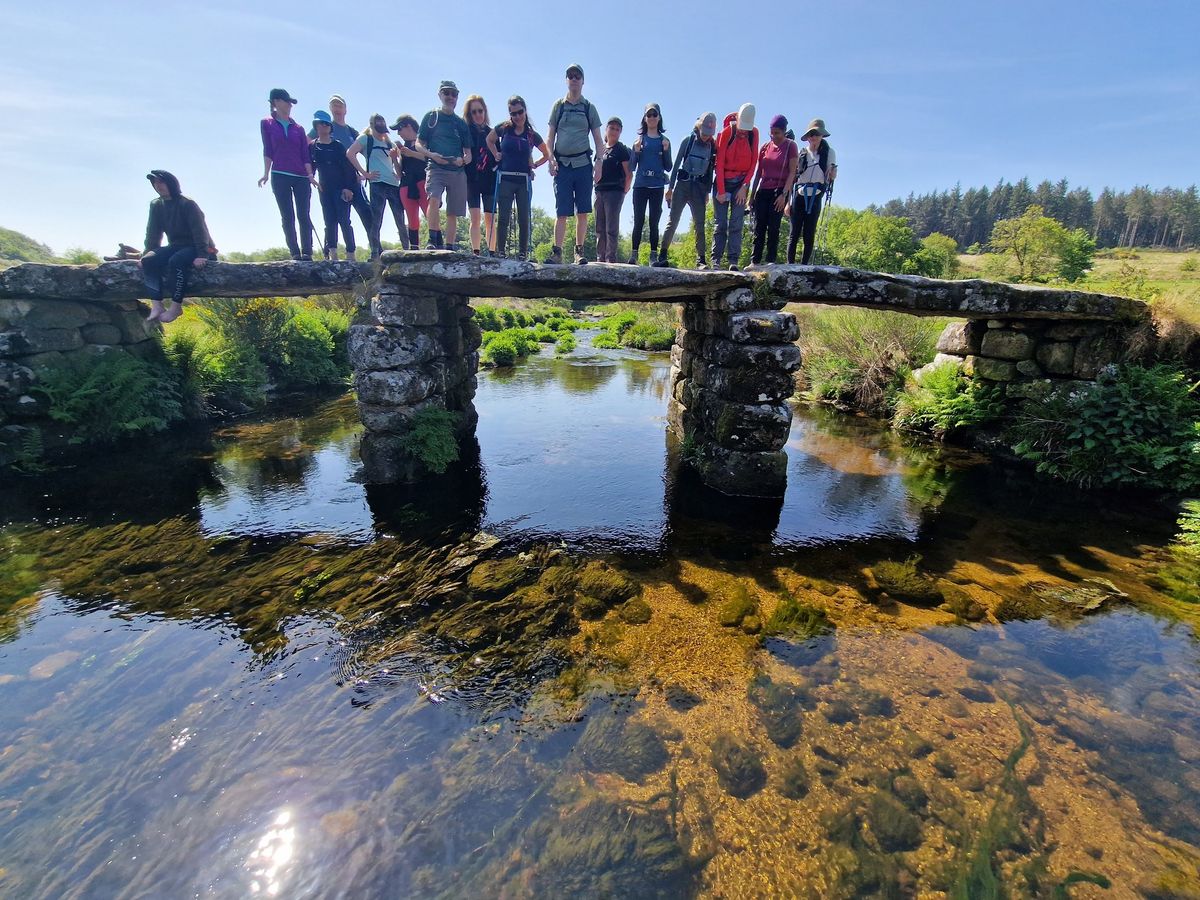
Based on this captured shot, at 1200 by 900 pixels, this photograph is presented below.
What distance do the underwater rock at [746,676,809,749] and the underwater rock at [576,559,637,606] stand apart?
162cm

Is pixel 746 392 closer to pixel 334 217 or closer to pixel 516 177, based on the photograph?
pixel 516 177

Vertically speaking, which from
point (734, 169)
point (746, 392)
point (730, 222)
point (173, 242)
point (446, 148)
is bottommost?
point (746, 392)

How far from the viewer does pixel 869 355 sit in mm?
14320

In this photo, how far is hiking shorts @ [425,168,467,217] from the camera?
315 inches

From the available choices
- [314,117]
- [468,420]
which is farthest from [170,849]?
[314,117]

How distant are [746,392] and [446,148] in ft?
18.9

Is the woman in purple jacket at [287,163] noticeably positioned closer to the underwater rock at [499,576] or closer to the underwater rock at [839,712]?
the underwater rock at [499,576]

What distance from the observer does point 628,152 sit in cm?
810

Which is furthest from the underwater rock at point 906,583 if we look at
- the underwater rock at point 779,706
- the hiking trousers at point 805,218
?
the hiking trousers at point 805,218

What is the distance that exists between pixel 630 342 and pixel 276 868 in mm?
23561

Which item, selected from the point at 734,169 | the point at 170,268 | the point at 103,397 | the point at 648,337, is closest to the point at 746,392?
the point at 734,169

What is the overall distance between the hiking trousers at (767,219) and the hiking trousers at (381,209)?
18.6 ft

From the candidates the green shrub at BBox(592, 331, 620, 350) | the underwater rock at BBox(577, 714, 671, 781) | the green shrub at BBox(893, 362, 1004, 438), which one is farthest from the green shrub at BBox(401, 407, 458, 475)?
the green shrub at BBox(592, 331, 620, 350)

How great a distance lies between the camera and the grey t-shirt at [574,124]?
7.66m
